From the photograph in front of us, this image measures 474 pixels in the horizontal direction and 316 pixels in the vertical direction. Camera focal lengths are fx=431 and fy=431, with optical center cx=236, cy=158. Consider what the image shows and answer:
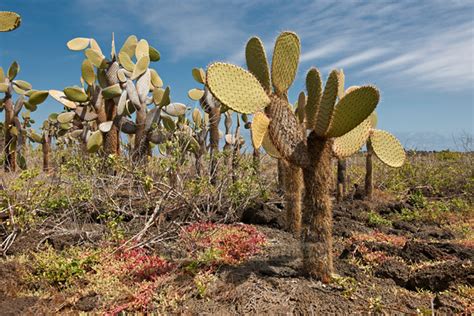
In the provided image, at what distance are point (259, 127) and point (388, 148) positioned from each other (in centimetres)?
155

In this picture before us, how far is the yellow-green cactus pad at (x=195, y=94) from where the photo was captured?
9.84m

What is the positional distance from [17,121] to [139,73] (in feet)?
17.7

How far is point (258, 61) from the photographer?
4.32m

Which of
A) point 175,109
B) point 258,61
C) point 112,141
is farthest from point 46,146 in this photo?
point 258,61

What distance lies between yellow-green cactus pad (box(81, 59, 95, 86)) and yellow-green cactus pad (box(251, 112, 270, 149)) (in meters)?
6.50

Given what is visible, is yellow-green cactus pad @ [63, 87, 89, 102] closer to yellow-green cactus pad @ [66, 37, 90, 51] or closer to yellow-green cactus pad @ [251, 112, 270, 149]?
yellow-green cactus pad @ [66, 37, 90, 51]

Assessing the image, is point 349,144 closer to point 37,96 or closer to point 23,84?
point 37,96

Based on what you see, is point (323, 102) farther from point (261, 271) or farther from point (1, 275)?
point (1, 275)

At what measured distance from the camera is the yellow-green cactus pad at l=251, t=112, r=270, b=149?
353 centimetres

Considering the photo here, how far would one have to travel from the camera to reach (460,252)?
4.78 meters

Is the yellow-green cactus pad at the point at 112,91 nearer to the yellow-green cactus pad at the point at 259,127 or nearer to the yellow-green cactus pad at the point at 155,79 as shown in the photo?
the yellow-green cactus pad at the point at 155,79

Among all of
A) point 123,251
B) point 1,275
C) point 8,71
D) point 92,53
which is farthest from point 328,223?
point 8,71

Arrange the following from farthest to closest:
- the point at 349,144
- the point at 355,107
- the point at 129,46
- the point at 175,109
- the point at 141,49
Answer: the point at 129,46 < the point at 141,49 < the point at 175,109 < the point at 349,144 < the point at 355,107

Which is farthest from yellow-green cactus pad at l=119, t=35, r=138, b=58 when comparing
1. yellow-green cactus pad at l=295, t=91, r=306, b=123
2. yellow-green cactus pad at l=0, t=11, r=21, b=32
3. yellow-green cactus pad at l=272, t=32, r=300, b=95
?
yellow-green cactus pad at l=272, t=32, r=300, b=95
